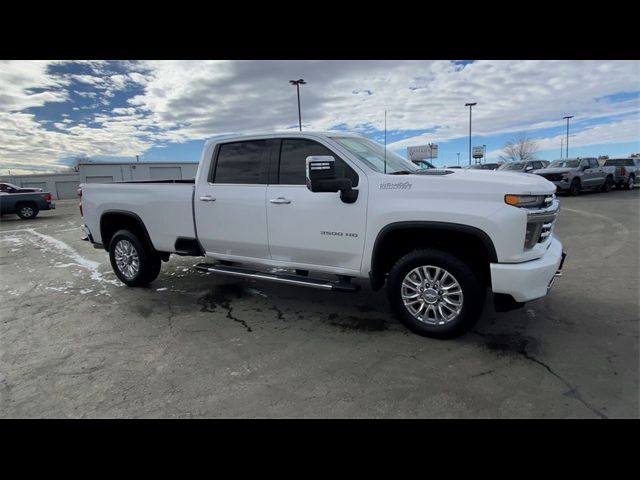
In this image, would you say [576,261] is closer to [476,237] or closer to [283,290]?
[476,237]

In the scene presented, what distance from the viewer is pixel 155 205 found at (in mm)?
5418

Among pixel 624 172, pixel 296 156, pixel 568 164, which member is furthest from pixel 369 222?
pixel 624 172

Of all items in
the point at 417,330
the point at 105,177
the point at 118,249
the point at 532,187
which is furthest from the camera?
the point at 105,177

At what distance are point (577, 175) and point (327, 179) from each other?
19760 mm

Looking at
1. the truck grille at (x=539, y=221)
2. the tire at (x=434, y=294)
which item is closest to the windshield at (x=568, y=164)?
the truck grille at (x=539, y=221)

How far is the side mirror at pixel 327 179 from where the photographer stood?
3666 mm

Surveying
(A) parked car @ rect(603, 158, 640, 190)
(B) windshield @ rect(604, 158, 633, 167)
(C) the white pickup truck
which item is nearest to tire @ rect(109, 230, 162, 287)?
(C) the white pickup truck

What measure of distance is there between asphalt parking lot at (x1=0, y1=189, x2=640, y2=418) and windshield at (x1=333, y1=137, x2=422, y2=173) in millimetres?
1641

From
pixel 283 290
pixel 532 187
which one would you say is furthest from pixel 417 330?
pixel 283 290

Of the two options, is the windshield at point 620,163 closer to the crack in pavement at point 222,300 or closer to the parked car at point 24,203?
the crack in pavement at point 222,300

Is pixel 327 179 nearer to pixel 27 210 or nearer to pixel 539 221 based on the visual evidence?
pixel 539 221

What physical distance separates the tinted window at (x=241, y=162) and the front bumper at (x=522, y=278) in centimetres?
273

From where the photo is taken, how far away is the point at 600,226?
1004cm
